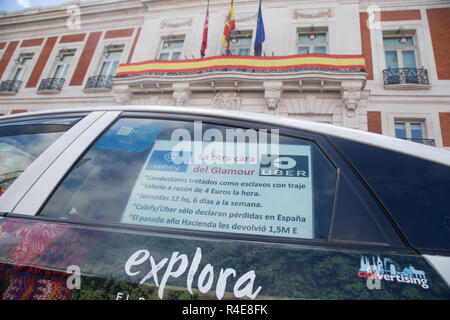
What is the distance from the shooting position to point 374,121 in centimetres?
821

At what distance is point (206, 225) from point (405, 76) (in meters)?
10.8

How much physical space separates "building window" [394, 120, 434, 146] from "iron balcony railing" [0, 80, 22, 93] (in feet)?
61.3

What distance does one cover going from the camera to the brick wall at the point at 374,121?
8133mm

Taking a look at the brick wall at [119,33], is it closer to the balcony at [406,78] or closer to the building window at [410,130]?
the balcony at [406,78]

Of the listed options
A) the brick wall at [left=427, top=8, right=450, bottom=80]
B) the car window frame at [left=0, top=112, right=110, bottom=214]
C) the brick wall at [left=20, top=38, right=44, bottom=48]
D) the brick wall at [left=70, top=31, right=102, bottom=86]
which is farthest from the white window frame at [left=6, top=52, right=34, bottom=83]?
the brick wall at [left=427, top=8, right=450, bottom=80]

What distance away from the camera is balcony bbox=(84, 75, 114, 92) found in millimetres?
11242

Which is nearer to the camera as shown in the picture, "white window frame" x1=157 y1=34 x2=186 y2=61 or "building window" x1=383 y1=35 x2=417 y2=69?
"building window" x1=383 y1=35 x2=417 y2=69

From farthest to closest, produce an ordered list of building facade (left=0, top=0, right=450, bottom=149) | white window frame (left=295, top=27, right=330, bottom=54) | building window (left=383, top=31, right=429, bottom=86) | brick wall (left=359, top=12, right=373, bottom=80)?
white window frame (left=295, top=27, right=330, bottom=54) < brick wall (left=359, top=12, right=373, bottom=80) < building window (left=383, top=31, right=429, bottom=86) < building facade (left=0, top=0, right=450, bottom=149)

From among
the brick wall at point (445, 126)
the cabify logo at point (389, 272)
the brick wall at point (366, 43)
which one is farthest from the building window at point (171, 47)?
the cabify logo at point (389, 272)

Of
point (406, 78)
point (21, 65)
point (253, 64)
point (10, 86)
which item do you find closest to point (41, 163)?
point (253, 64)

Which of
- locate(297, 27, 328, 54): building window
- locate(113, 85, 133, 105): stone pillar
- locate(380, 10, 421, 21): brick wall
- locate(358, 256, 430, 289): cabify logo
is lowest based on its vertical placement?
locate(358, 256, 430, 289): cabify logo

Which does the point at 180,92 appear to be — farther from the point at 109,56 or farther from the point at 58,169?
the point at 58,169

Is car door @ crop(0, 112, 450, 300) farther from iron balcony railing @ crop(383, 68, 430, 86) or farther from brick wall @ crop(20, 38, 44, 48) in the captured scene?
brick wall @ crop(20, 38, 44, 48)

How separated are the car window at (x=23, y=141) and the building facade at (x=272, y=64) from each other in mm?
7894
